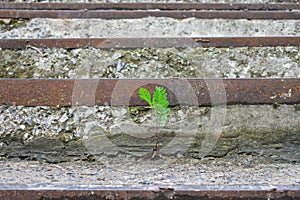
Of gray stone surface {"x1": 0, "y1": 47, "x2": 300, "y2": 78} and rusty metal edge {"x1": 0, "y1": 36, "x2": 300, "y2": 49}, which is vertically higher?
rusty metal edge {"x1": 0, "y1": 36, "x2": 300, "y2": 49}

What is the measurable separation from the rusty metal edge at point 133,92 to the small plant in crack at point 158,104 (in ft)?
0.29

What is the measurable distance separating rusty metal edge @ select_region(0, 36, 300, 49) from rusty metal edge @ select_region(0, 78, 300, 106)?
44 centimetres

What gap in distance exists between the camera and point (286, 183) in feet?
4.40

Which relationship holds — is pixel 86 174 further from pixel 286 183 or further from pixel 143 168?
pixel 286 183

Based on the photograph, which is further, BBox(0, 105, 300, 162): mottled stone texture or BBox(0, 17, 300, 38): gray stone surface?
BBox(0, 17, 300, 38): gray stone surface

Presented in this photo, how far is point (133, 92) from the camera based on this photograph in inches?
70.4

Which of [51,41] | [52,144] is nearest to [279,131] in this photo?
[52,144]

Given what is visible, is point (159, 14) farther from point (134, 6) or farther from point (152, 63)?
point (152, 63)

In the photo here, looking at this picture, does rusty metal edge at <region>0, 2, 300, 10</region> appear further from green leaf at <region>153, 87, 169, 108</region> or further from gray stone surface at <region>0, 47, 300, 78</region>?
green leaf at <region>153, 87, 169, 108</region>

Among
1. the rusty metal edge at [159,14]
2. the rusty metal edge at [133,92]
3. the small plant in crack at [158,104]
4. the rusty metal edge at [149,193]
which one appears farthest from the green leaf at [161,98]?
the rusty metal edge at [159,14]

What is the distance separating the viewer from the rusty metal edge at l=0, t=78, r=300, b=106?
178cm

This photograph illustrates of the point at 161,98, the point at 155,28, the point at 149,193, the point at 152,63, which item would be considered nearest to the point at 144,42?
the point at 152,63

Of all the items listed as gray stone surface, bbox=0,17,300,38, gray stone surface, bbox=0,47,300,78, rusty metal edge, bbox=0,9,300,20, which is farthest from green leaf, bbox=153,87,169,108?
rusty metal edge, bbox=0,9,300,20

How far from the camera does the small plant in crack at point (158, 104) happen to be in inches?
65.2
